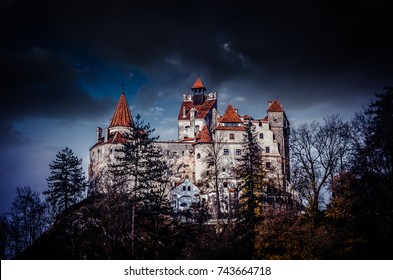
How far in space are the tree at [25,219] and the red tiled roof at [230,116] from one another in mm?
18336

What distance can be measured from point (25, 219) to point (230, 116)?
67.0 feet

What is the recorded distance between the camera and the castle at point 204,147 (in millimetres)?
37125

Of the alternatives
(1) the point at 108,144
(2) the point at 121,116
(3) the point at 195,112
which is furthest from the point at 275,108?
→ (1) the point at 108,144

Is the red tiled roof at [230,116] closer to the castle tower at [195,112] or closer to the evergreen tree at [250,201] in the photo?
the castle tower at [195,112]

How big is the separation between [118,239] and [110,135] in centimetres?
2607

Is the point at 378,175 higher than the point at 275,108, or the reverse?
the point at 275,108

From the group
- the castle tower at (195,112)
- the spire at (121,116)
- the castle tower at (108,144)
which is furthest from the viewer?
the castle tower at (195,112)

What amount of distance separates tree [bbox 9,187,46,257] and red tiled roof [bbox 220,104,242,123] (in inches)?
722

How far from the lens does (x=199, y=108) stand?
47.9m

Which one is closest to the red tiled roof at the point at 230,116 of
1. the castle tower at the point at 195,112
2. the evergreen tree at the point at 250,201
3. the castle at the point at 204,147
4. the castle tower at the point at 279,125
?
the castle at the point at 204,147

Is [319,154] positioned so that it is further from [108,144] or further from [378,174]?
[108,144]
